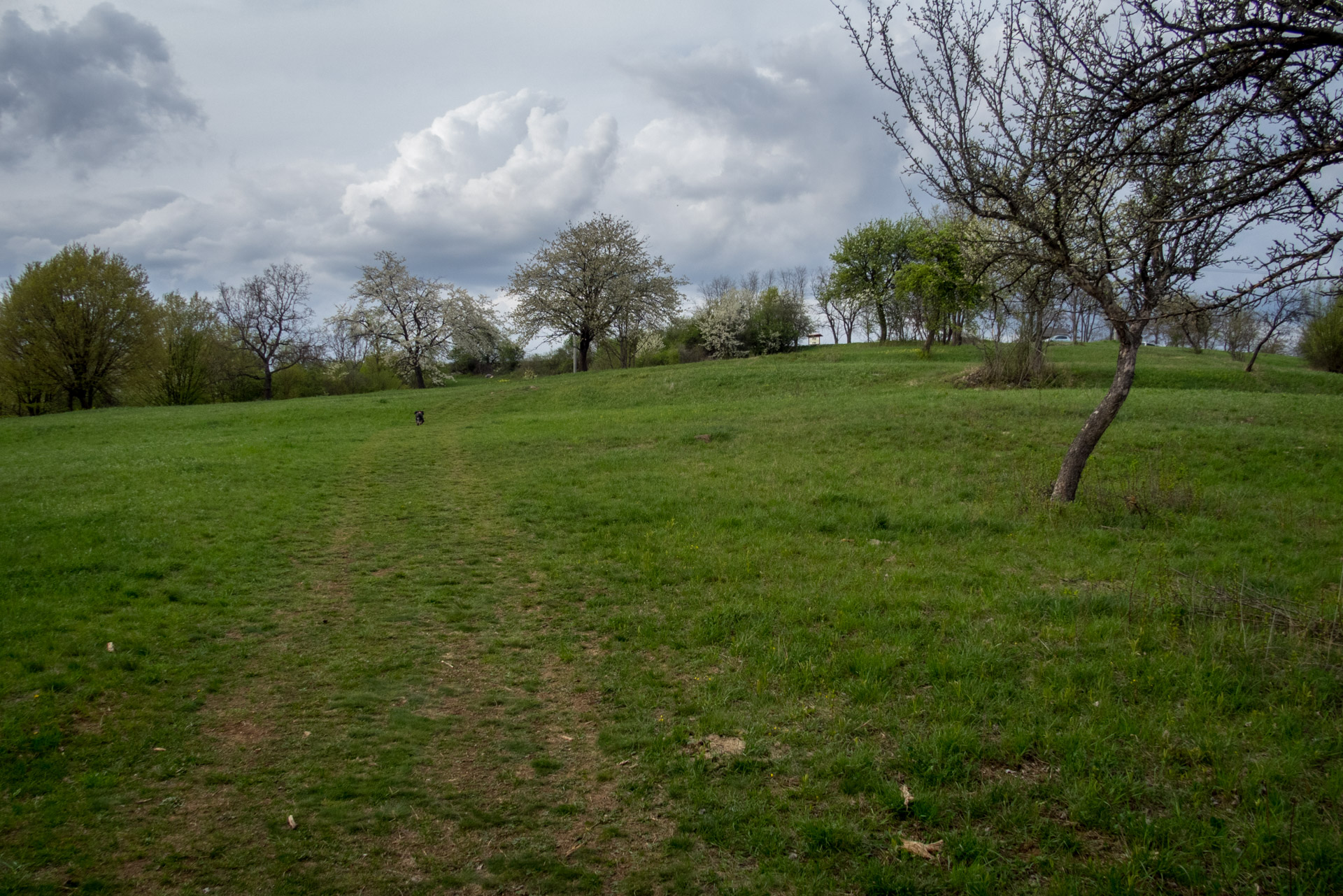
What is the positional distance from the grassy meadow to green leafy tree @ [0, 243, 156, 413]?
33.5 meters

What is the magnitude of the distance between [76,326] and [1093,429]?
49.4 meters

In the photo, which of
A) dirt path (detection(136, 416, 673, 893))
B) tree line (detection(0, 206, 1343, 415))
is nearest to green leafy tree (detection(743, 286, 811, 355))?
tree line (detection(0, 206, 1343, 415))

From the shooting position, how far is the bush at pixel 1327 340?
123 ft

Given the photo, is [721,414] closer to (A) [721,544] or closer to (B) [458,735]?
(A) [721,544]

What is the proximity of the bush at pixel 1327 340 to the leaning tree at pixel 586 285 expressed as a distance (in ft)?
129

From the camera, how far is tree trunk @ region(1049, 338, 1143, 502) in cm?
1076

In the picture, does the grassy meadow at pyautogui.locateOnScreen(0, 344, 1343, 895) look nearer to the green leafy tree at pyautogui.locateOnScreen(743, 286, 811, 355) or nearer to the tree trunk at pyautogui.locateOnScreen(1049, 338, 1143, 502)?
the tree trunk at pyautogui.locateOnScreen(1049, 338, 1143, 502)

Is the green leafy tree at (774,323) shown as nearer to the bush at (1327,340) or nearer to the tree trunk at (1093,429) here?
the bush at (1327,340)

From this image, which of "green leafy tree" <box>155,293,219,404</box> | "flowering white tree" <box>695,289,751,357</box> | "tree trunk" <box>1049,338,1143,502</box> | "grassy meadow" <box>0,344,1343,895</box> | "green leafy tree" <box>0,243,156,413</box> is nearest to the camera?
"grassy meadow" <box>0,344,1343,895</box>

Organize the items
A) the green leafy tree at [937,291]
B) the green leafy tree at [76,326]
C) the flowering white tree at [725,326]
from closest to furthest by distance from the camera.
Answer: the green leafy tree at [937,291] → the green leafy tree at [76,326] → the flowering white tree at [725,326]

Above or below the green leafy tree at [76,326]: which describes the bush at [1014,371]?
below

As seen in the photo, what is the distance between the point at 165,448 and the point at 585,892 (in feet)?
71.8

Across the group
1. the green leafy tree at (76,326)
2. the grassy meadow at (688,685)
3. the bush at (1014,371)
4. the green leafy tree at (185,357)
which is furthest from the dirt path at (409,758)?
the green leafy tree at (185,357)

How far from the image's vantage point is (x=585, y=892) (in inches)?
143
